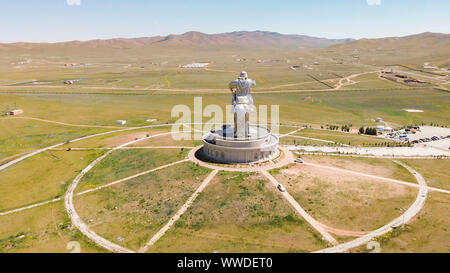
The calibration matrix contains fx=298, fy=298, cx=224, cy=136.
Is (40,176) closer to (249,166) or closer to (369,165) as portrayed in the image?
(249,166)

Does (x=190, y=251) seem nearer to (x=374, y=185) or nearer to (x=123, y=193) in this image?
(x=123, y=193)

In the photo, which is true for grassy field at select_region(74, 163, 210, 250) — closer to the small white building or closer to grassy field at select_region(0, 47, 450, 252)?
grassy field at select_region(0, 47, 450, 252)

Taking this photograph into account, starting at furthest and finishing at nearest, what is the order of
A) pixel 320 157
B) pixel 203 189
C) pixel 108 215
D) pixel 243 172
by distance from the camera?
1. pixel 320 157
2. pixel 243 172
3. pixel 203 189
4. pixel 108 215

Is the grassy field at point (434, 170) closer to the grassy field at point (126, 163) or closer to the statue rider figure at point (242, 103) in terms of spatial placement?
the statue rider figure at point (242, 103)

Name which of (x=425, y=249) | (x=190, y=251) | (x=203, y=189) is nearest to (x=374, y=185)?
(x=425, y=249)

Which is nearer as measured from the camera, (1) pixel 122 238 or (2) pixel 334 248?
(2) pixel 334 248

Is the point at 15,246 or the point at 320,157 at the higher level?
the point at 320,157

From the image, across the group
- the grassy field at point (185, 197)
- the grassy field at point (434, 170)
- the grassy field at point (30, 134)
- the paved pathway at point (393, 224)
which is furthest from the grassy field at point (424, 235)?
the grassy field at point (30, 134)

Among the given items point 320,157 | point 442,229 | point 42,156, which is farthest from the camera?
point 42,156
